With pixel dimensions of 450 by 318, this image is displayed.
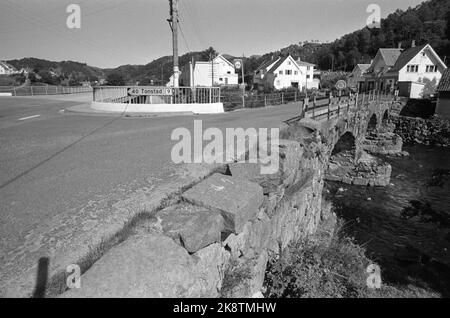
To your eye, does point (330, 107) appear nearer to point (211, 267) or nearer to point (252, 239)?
point (252, 239)

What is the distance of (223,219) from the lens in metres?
2.90

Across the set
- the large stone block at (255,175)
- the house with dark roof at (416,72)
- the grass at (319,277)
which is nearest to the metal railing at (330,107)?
the grass at (319,277)

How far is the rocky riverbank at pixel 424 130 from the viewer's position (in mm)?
31202

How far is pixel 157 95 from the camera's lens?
15.8m

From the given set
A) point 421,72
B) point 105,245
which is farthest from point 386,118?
point 105,245

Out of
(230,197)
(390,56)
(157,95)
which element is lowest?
(230,197)

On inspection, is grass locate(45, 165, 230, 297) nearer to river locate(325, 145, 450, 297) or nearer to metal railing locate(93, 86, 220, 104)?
river locate(325, 145, 450, 297)

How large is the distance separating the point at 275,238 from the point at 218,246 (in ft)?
7.73

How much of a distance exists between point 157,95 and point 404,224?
14.2 m

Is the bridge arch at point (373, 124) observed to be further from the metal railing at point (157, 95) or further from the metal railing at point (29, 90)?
the metal railing at point (29, 90)

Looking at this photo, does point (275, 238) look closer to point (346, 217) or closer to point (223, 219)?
point (223, 219)

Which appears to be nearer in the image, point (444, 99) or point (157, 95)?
point (157, 95)

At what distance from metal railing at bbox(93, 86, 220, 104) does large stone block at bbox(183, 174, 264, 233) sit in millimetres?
13188
